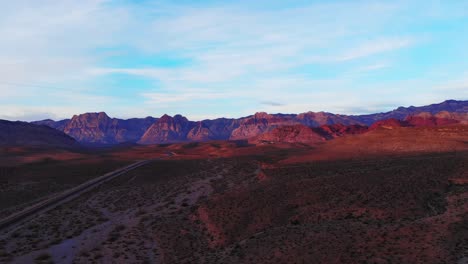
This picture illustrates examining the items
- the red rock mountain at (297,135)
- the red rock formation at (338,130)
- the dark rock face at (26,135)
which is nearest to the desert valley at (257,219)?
the red rock mountain at (297,135)

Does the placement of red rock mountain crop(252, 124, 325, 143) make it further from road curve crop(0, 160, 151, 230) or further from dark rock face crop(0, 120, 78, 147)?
road curve crop(0, 160, 151, 230)

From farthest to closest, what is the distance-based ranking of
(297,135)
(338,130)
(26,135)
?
(338,130)
(297,135)
(26,135)

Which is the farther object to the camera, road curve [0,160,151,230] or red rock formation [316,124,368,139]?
red rock formation [316,124,368,139]

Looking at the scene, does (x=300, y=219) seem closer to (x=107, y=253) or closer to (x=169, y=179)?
(x=107, y=253)

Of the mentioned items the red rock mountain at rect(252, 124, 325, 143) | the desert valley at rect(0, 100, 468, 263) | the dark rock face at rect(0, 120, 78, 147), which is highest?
the dark rock face at rect(0, 120, 78, 147)

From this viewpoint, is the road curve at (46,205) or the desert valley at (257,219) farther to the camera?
the road curve at (46,205)

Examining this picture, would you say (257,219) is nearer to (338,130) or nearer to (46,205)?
(46,205)

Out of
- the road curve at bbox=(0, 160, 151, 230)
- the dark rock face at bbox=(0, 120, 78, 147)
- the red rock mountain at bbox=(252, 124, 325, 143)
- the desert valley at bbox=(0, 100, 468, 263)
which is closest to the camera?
the desert valley at bbox=(0, 100, 468, 263)

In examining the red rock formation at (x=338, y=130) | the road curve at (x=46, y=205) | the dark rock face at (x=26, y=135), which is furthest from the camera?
the red rock formation at (x=338, y=130)

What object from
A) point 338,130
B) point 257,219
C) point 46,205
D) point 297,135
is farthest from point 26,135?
point 257,219

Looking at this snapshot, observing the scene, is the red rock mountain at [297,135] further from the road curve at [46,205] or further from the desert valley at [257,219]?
the road curve at [46,205]

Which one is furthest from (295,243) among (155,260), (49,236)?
(49,236)

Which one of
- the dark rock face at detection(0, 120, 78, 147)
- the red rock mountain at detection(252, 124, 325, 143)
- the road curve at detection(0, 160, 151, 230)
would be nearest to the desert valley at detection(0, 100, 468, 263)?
the road curve at detection(0, 160, 151, 230)
